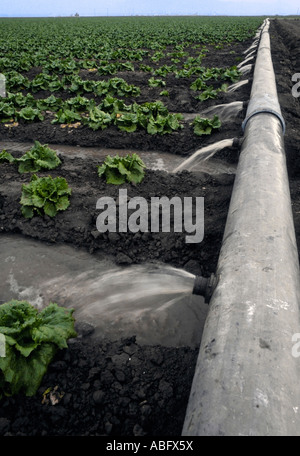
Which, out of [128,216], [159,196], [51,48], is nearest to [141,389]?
[128,216]

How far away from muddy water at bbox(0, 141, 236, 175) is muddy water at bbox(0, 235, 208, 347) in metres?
2.27

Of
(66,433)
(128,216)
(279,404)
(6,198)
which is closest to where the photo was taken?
(279,404)

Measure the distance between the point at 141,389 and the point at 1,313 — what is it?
108 cm

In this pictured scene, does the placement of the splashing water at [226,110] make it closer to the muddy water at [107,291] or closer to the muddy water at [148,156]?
the muddy water at [148,156]

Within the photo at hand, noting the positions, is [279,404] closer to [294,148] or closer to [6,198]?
[6,198]

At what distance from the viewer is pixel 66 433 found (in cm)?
206

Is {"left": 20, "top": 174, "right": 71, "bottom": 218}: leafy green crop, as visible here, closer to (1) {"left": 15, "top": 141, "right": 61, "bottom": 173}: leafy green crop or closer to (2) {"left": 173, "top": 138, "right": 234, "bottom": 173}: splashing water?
(1) {"left": 15, "top": 141, "right": 61, "bottom": 173}: leafy green crop

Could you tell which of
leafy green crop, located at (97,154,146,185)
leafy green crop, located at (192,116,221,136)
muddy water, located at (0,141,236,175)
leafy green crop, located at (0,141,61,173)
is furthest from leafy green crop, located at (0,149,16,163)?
leafy green crop, located at (192,116,221,136)

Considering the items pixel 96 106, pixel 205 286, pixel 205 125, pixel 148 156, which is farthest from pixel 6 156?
pixel 205 286

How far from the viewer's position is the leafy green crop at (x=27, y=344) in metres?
2.24

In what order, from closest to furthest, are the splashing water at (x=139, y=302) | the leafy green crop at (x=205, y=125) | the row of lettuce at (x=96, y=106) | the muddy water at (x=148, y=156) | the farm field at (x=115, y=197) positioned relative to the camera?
1. the farm field at (x=115, y=197)
2. the splashing water at (x=139, y=302)
3. the muddy water at (x=148, y=156)
4. the leafy green crop at (x=205, y=125)
5. the row of lettuce at (x=96, y=106)

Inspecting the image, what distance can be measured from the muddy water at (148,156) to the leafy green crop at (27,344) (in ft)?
11.2

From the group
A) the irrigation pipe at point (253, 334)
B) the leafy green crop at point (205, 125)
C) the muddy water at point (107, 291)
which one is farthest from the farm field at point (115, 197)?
Result: the irrigation pipe at point (253, 334)

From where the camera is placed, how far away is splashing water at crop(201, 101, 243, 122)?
6902 millimetres
